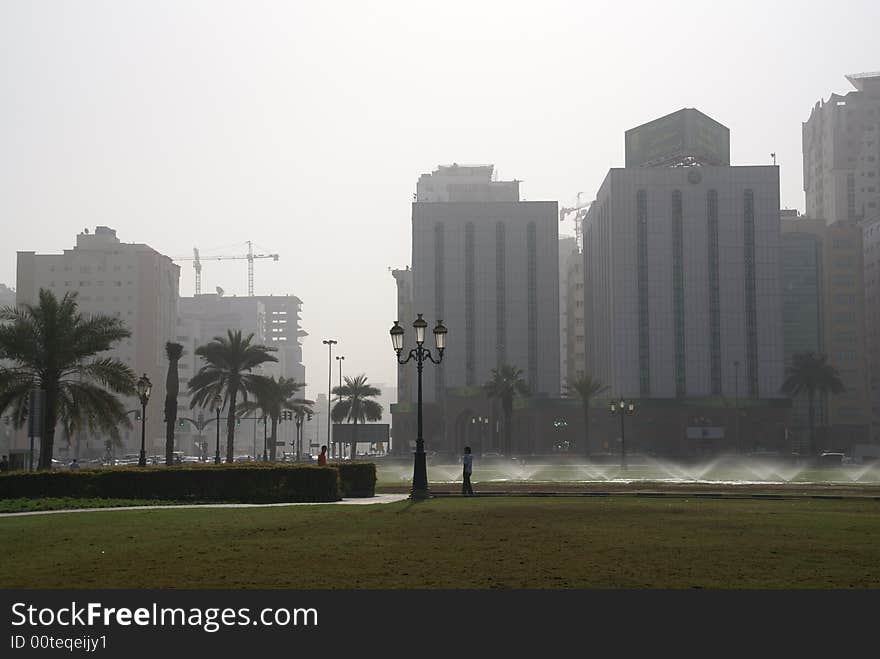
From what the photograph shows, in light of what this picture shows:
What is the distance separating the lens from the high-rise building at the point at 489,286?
6845 inches

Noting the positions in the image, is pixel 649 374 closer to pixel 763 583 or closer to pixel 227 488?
pixel 227 488

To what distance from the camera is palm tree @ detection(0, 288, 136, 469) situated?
46812mm

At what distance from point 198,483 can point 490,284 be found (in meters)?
140

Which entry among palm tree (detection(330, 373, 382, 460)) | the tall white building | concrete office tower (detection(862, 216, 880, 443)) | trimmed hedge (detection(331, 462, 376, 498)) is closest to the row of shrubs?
trimmed hedge (detection(331, 462, 376, 498))

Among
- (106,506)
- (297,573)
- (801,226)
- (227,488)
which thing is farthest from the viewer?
(801,226)

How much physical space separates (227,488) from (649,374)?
125206 mm

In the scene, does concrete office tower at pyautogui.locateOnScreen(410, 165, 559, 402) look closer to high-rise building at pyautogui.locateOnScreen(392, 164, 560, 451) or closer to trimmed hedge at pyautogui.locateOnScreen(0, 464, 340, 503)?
high-rise building at pyautogui.locateOnScreen(392, 164, 560, 451)

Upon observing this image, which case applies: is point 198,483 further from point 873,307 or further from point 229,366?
point 873,307

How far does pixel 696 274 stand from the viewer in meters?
157

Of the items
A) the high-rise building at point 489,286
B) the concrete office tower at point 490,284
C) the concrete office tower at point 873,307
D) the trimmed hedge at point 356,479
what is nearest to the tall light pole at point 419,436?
the trimmed hedge at point 356,479

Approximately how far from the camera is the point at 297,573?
1541 centimetres

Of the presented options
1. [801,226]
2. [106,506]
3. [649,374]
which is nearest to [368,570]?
[106,506]

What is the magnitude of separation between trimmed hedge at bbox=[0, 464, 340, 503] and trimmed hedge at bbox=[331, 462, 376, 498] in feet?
9.53

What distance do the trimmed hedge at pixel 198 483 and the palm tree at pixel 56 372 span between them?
38.3 ft
